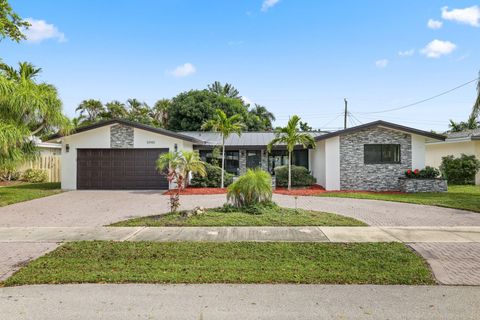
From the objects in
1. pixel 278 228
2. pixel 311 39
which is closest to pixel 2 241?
pixel 278 228

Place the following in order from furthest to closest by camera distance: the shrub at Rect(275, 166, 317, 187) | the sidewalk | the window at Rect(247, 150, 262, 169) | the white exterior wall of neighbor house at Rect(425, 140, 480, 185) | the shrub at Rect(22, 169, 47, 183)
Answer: the window at Rect(247, 150, 262, 169) → the shrub at Rect(22, 169, 47, 183) → the white exterior wall of neighbor house at Rect(425, 140, 480, 185) → the shrub at Rect(275, 166, 317, 187) → the sidewalk

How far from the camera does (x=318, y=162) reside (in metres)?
19.3

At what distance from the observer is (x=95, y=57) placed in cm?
1631

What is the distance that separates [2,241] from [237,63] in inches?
614

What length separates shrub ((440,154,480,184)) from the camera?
63.2 ft

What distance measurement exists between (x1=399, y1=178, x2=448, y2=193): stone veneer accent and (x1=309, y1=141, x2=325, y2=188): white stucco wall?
423 centimetres

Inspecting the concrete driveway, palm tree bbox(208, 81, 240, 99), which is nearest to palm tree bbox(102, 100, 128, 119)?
palm tree bbox(208, 81, 240, 99)

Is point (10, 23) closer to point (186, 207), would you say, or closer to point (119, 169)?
point (119, 169)

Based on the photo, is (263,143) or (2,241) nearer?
(2,241)

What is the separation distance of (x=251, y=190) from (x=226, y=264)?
4.84 meters

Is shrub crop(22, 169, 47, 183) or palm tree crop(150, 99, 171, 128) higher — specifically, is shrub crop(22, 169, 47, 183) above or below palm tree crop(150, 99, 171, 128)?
below

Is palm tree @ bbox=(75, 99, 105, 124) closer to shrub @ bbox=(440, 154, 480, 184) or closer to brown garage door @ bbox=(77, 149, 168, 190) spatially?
brown garage door @ bbox=(77, 149, 168, 190)

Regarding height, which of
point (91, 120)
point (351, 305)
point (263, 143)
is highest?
point (91, 120)

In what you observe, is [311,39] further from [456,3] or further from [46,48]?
[46,48]
